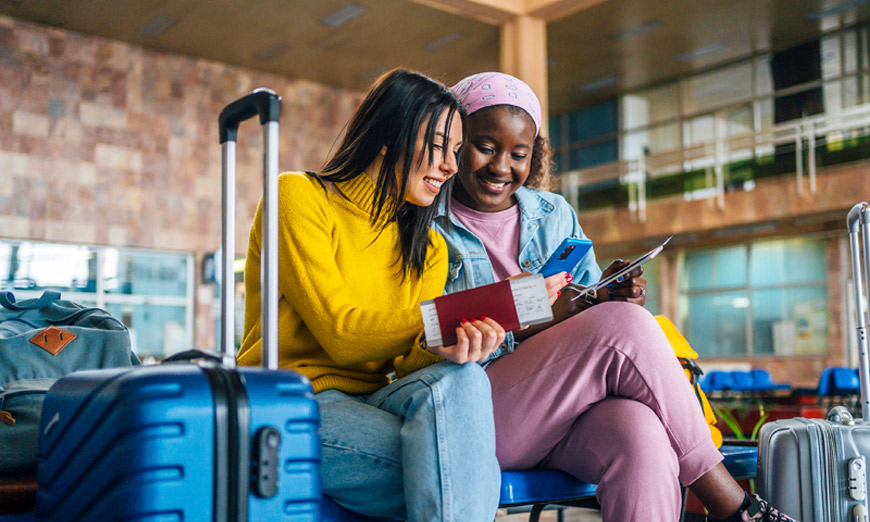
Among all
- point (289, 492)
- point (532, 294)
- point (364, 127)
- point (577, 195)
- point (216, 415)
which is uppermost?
point (577, 195)

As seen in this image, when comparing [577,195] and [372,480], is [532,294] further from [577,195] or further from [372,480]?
[577,195]

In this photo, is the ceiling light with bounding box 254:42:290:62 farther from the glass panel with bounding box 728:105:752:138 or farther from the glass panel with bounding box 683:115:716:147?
the glass panel with bounding box 728:105:752:138

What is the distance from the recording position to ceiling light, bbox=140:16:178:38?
12.9 metres

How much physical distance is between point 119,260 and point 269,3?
4.70 metres

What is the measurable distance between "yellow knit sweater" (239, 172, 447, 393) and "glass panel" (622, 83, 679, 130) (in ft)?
50.4

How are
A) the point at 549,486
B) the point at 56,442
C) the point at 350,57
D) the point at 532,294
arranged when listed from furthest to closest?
the point at 350,57
the point at 549,486
the point at 532,294
the point at 56,442

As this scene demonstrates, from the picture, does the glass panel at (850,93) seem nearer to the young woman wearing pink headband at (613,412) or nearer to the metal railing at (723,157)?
the metal railing at (723,157)

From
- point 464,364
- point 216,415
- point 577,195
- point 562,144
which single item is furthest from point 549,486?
point 562,144

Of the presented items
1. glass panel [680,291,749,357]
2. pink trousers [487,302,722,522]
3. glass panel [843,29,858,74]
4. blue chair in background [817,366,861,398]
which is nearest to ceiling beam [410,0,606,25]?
blue chair in background [817,366,861,398]

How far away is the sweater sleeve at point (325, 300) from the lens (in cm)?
171

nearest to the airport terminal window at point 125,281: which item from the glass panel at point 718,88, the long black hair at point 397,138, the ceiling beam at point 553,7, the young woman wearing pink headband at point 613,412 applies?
the ceiling beam at point 553,7

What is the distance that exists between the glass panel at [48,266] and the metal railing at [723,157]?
825 cm

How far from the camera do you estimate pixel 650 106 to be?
1678 cm

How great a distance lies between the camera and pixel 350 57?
1447 cm
